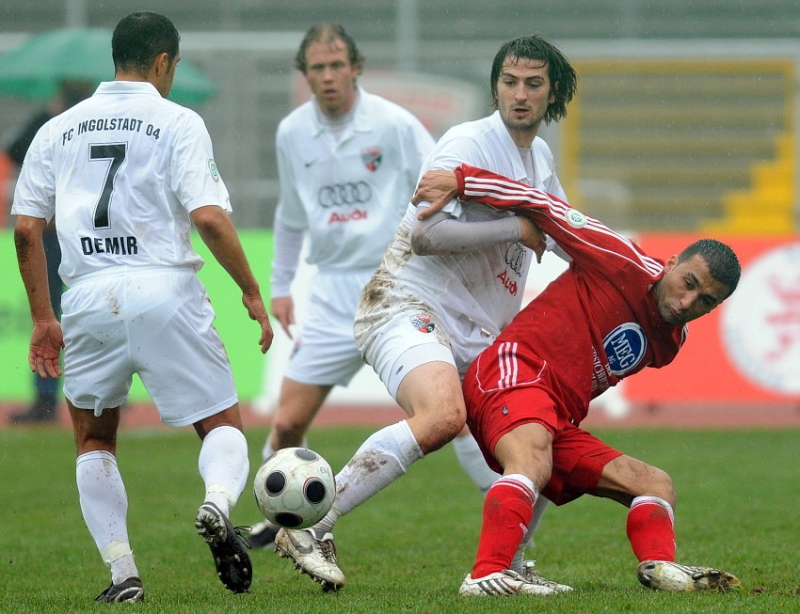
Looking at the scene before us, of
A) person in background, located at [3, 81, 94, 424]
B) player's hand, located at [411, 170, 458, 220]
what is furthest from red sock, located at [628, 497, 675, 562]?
person in background, located at [3, 81, 94, 424]

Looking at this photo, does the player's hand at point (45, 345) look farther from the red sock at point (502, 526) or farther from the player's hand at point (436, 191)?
the red sock at point (502, 526)

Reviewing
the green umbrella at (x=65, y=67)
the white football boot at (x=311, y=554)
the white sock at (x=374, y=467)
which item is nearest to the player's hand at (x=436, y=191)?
the white sock at (x=374, y=467)

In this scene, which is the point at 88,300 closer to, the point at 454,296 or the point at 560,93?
the point at 454,296

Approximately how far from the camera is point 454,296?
532cm

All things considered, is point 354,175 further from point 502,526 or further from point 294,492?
point 502,526

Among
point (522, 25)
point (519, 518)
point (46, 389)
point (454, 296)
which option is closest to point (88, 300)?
point (454, 296)

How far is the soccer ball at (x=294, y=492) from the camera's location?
15.7ft

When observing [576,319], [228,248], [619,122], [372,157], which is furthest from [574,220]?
[619,122]

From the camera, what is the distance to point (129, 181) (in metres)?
4.92

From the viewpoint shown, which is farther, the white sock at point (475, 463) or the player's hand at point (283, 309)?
the player's hand at point (283, 309)

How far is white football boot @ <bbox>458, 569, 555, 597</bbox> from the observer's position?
4555mm

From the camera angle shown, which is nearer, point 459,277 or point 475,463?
point 459,277

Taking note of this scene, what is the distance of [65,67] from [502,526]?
8996 millimetres

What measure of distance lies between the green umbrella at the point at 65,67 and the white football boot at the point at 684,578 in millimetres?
8532
